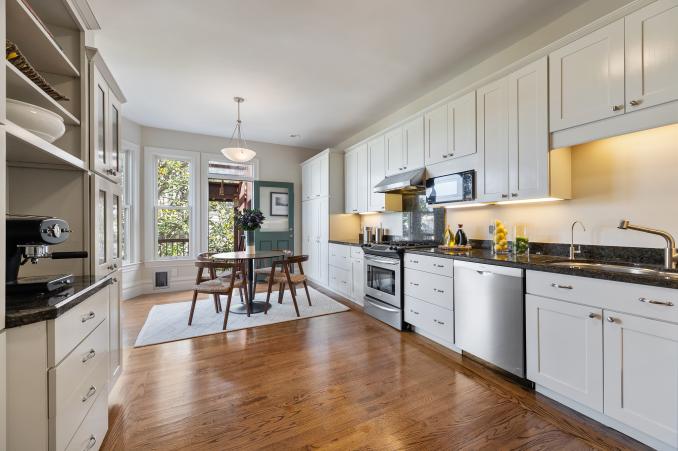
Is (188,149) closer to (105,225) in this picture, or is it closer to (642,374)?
(105,225)

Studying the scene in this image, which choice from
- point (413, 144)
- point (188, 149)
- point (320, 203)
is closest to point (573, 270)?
point (413, 144)

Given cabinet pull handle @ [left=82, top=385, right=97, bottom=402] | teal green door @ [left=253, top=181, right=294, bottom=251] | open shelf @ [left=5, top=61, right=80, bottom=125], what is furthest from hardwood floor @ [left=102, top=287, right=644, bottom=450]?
teal green door @ [left=253, top=181, right=294, bottom=251]

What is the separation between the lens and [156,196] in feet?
17.3

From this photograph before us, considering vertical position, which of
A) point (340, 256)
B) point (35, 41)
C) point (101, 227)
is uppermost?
point (35, 41)

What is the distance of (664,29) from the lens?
1700 millimetres

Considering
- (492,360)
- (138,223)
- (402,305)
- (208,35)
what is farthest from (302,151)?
(492,360)

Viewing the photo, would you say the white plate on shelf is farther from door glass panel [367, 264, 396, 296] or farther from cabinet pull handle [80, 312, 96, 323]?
door glass panel [367, 264, 396, 296]

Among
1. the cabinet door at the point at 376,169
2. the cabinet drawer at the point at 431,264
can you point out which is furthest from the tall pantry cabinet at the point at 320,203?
the cabinet drawer at the point at 431,264

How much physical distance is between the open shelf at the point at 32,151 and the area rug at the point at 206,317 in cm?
208

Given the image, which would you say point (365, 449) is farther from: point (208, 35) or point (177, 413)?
point (208, 35)

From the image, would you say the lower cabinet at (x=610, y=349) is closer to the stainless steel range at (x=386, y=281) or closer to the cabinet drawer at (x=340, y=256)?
the stainless steel range at (x=386, y=281)

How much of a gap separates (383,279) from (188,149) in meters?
4.41

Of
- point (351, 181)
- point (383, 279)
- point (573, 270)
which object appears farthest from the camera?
point (351, 181)

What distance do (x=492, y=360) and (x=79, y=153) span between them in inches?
128
